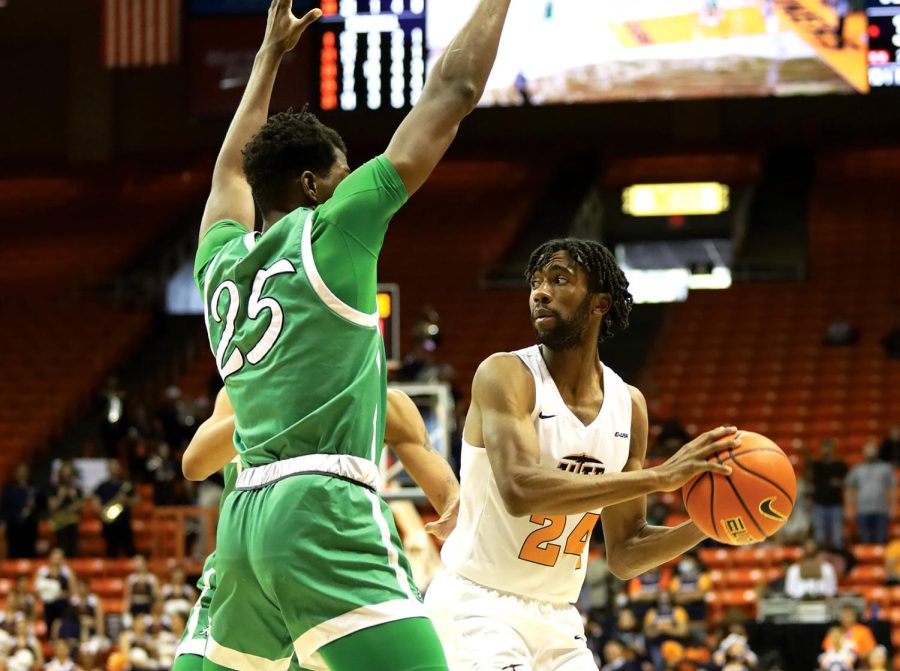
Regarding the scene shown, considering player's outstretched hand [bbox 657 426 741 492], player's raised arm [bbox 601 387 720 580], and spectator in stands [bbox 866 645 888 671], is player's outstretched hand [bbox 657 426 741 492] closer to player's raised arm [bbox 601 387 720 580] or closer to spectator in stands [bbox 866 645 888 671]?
player's raised arm [bbox 601 387 720 580]

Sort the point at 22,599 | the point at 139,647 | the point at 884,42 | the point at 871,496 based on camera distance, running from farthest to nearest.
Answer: the point at 884,42 → the point at 871,496 → the point at 22,599 → the point at 139,647

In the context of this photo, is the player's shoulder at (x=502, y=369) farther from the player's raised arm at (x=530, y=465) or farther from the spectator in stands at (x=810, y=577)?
the spectator in stands at (x=810, y=577)

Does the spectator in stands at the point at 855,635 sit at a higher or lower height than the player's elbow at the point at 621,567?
lower

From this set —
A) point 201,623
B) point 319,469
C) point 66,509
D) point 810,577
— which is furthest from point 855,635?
point 319,469

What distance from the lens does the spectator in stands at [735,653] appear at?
12.5m

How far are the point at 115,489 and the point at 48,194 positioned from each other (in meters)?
11.7

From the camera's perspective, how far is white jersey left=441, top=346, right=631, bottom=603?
4.45 metres

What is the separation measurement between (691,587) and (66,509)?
7.42m

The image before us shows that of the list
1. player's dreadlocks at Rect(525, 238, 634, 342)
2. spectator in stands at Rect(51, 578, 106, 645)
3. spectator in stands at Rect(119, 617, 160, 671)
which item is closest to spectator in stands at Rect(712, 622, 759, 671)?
→ spectator in stands at Rect(119, 617, 160, 671)

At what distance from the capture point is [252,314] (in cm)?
355

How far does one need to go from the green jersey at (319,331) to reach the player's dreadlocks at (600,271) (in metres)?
1.15

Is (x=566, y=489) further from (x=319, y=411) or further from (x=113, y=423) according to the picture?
(x=113, y=423)

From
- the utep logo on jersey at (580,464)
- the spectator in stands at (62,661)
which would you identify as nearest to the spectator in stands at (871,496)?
the spectator in stands at (62,661)

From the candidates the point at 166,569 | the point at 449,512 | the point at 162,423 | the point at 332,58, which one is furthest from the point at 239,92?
the point at 449,512
